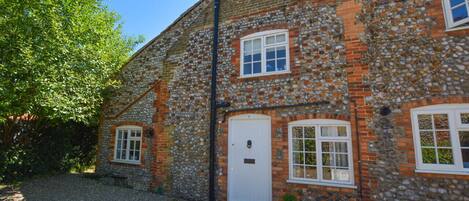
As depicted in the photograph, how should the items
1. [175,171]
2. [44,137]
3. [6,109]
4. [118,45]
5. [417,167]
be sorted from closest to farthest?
[417,167]
[6,109]
[175,171]
[44,137]
[118,45]

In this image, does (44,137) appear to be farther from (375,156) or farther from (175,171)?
(375,156)

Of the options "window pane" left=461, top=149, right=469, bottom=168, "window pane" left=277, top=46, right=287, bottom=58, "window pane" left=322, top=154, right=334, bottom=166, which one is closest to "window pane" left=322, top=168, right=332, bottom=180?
"window pane" left=322, top=154, right=334, bottom=166

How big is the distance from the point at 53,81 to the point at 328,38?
8.08 metres

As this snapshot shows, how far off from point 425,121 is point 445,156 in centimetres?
79

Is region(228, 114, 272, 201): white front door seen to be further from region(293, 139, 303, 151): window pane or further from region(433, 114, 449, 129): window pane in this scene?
region(433, 114, 449, 129): window pane

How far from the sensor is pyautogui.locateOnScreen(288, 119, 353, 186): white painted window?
6527mm

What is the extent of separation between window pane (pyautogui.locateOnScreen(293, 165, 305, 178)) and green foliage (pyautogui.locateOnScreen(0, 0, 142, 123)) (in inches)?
282

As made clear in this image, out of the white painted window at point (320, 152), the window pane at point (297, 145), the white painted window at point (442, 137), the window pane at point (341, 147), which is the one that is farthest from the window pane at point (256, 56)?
the white painted window at point (442, 137)

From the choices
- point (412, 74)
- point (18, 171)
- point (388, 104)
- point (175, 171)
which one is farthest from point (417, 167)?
point (18, 171)

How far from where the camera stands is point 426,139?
584 cm

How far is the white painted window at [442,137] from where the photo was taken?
217 inches

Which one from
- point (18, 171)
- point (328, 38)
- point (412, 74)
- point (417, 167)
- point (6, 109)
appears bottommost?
point (18, 171)

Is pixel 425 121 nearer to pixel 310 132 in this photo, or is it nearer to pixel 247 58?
pixel 310 132

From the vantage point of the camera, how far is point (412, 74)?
6.09 meters
